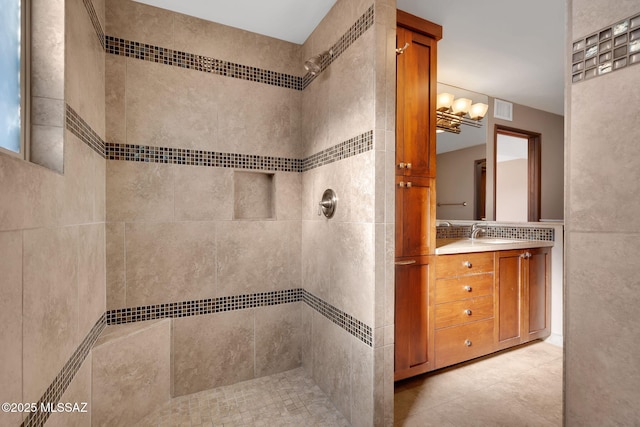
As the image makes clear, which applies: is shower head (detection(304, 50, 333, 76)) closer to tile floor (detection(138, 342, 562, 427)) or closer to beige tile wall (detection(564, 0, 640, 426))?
beige tile wall (detection(564, 0, 640, 426))

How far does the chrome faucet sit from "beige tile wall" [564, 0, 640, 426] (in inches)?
84.9

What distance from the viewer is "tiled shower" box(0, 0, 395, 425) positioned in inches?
46.3

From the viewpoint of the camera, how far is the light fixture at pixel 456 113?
279 cm

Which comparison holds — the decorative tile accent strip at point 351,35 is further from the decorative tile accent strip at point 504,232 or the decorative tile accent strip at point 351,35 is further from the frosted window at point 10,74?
the decorative tile accent strip at point 504,232

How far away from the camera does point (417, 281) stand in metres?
1.92

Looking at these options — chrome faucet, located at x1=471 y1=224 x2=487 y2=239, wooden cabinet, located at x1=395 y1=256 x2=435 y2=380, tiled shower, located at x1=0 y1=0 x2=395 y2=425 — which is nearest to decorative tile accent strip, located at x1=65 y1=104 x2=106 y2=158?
tiled shower, located at x1=0 y1=0 x2=395 y2=425

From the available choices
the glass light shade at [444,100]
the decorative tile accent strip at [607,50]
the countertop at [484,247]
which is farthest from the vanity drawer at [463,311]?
the glass light shade at [444,100]

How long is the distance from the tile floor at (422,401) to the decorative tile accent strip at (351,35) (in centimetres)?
224

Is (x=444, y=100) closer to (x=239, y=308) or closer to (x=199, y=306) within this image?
(x=239, y=308)

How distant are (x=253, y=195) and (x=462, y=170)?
7.37 feet

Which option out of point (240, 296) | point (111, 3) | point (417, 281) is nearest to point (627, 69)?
point (417, 281)

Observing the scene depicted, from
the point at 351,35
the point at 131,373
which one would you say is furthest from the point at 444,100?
the point at 131,373

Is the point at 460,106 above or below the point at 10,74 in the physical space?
above

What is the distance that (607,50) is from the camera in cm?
76
